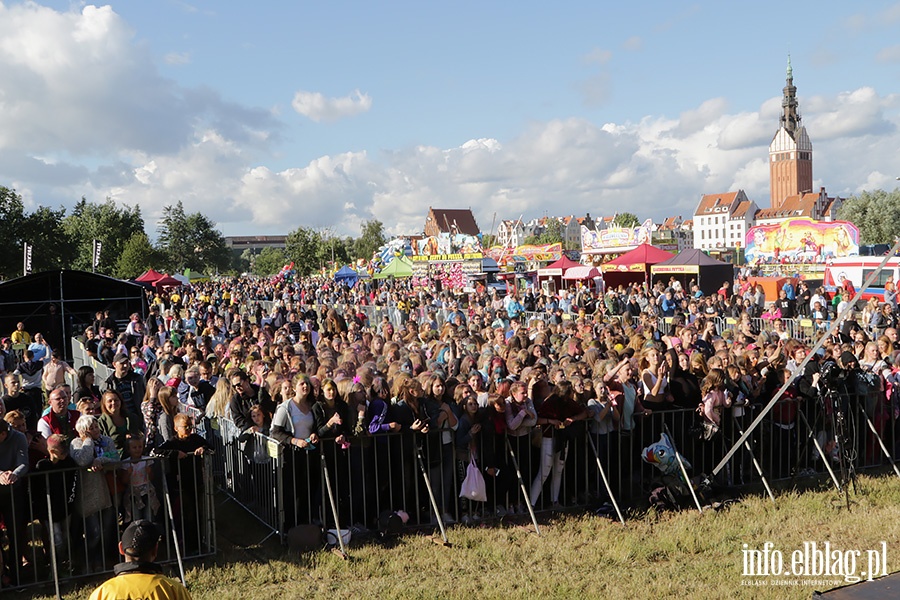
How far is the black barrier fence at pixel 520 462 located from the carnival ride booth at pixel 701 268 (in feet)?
61.4

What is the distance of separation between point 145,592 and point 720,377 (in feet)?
21.5

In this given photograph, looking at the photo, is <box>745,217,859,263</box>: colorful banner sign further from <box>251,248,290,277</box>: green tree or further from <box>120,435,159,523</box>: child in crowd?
<box>251,248,290,277</box>: green tree

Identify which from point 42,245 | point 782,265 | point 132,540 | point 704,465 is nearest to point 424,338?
point 704,465

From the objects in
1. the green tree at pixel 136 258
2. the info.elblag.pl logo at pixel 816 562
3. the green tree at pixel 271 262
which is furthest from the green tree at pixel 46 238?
the green tree at pixel 271 262

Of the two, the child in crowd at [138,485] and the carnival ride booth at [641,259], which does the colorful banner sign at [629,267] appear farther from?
the child in crowd at [138,485]

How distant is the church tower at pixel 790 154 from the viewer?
497 ft

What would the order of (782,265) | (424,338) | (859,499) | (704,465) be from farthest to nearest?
(782,265)
(424,338)
(704,465)
(859,499)

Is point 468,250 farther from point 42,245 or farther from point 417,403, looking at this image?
point 417,403

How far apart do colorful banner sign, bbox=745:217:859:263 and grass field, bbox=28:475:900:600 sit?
27885mm

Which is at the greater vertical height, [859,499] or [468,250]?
[468,250]

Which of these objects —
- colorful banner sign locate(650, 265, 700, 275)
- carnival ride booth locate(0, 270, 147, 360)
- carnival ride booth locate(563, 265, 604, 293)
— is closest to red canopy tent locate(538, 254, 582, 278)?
carnival ride booth locate(563, 265, 604, 293)

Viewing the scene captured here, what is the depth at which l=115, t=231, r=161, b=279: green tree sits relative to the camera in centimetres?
7350

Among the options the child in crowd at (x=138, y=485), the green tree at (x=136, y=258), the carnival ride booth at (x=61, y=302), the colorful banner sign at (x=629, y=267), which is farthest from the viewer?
the green tree at (x=136, y=258)

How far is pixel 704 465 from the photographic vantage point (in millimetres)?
8492
